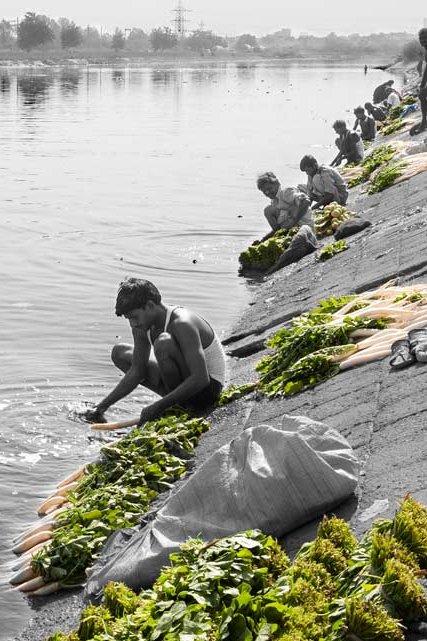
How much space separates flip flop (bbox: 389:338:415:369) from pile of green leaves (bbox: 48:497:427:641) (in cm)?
326

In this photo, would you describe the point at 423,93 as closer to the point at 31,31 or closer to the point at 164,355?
the point at 164,355

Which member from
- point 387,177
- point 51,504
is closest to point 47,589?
point 51,504

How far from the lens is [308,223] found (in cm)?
1689

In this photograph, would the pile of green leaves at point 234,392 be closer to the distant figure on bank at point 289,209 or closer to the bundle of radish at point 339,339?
the bundle of radish at point 339,339

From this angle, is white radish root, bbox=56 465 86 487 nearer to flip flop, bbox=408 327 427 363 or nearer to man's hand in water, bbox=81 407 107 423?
man's hand in water, bbox=81 407 107 423

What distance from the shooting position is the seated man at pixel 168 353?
8.23 m

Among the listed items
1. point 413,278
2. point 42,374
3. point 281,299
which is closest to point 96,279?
point 281,299

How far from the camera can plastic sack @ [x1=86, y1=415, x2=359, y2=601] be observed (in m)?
5.80

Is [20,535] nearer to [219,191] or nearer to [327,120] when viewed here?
[219,191]

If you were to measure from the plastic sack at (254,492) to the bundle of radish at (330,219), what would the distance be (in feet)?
37.4

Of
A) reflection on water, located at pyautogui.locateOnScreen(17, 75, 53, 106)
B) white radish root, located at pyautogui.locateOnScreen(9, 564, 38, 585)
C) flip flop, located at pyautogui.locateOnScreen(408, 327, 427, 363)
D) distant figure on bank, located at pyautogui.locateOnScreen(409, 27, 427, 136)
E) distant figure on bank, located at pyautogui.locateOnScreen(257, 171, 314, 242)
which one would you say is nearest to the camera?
→ white radish root, located at pyautogui.locateOnScreen(9, 564, 38, 585)

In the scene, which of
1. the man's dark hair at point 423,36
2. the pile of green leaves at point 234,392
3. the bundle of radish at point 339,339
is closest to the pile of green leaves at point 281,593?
the bundle of radish at point 339,339

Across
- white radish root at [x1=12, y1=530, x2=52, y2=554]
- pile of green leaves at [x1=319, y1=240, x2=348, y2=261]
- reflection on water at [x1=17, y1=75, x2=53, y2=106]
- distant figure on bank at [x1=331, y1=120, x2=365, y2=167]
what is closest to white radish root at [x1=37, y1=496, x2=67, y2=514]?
white radish root at [x1=12, y1=530, x2=52, y2=554]

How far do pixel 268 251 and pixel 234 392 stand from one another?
8.05m
